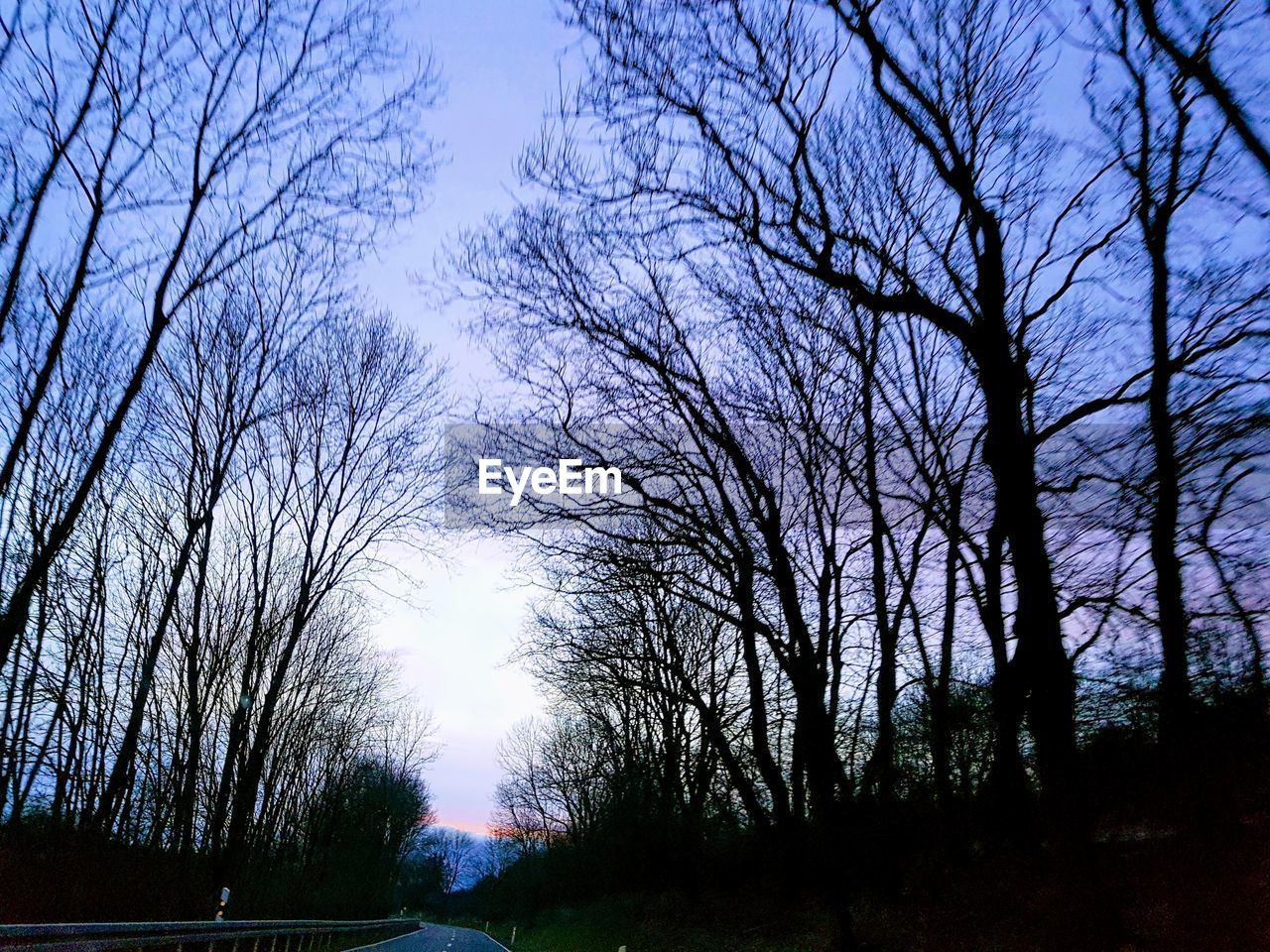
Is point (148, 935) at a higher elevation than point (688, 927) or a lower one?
higher

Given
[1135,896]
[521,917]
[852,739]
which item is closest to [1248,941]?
[1135,896]

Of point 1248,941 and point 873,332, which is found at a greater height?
point 873,332

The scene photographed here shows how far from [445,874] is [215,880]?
9940cm

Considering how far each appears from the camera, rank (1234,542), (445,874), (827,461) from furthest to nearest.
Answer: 1. (445,874)
2. (827,461)
3. (1234,542)

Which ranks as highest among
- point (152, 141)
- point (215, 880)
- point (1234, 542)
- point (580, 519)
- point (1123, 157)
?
point (1123, 157)

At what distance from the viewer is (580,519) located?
1316 centimetres

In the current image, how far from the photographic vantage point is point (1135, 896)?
6992mm

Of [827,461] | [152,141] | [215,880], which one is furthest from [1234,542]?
[215,880]

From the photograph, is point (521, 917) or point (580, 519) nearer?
point (580, 519)

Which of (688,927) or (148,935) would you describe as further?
(688,927)

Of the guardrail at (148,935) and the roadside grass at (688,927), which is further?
the roadside grass at (688,927)

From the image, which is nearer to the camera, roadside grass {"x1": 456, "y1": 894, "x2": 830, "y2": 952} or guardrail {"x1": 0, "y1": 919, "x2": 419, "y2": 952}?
guardrail {"x1": 0, "y1": 919, "x2": 419, "y2": 952}

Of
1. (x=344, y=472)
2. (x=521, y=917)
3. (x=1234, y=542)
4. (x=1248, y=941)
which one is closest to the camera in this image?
(x=1248, y=941)

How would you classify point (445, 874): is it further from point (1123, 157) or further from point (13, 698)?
point (1123, 157)
